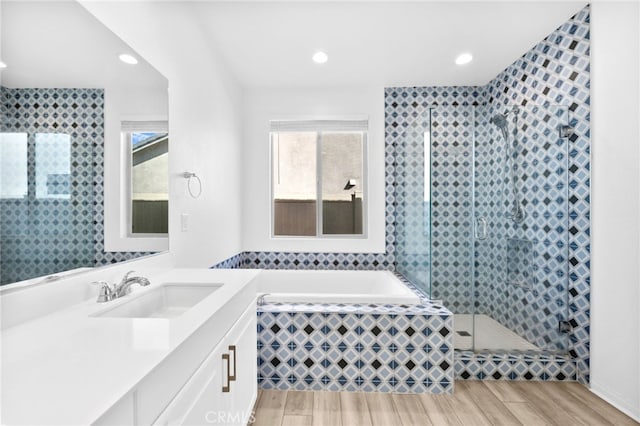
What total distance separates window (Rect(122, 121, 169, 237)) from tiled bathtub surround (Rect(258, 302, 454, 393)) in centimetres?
96

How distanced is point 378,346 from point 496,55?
264cm

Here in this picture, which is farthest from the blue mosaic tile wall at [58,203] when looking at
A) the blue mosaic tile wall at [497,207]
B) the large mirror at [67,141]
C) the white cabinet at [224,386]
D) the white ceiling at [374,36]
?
the blue mosaic tile wall at [497,207]

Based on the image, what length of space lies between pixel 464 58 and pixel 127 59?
2.67 meters

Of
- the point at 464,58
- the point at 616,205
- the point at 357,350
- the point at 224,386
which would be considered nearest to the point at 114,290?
the point at 224,386

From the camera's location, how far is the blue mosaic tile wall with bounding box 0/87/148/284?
3.42ft

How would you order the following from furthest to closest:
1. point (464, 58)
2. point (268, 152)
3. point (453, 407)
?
point (268, 152), point (464, 58), point (453, 407)

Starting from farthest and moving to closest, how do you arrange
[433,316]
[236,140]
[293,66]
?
[236,140] → [293,66] → [433,316]

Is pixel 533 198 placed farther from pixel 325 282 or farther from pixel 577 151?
pixel 325 282

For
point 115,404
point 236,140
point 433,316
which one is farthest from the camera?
point 236,140

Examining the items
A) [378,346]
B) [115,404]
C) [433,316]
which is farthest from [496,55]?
[115,404]

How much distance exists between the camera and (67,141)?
1.24 metres

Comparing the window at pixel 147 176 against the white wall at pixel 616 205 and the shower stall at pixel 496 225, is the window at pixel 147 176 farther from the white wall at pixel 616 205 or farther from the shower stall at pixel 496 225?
the white wall at pixel 616 205

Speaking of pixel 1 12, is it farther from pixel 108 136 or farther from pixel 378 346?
pixel 378 346

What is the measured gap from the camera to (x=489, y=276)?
3047 mm
